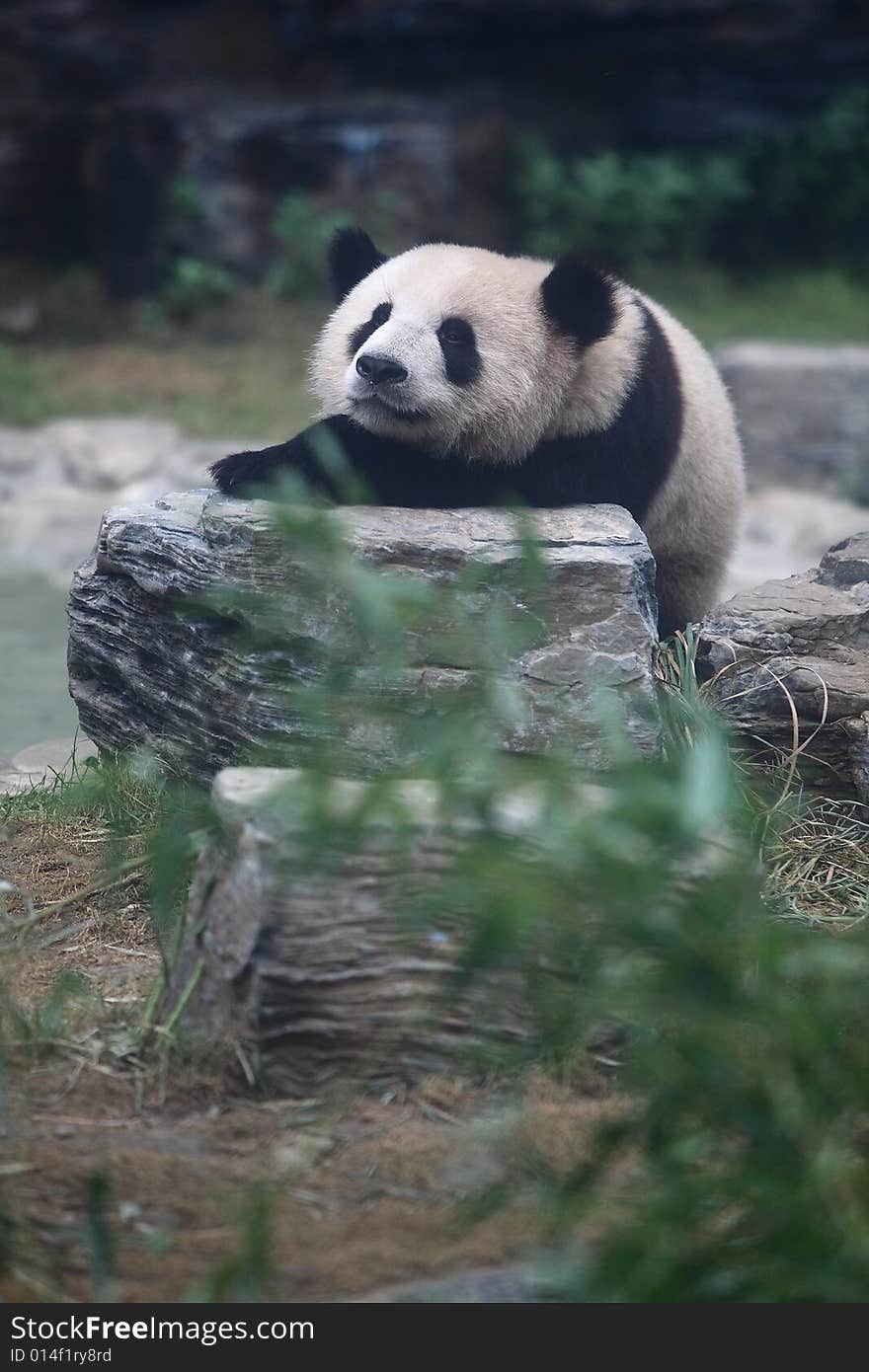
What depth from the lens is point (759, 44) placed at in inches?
449

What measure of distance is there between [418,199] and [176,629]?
8357mm

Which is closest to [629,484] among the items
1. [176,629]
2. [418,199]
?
[176,629]

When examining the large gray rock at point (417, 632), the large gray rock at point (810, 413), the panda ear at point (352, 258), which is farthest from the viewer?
the large gray rock at point (810, 413)

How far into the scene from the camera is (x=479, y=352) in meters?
3.93

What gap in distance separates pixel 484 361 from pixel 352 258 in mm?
704

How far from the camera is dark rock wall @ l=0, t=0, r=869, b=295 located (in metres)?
11.1

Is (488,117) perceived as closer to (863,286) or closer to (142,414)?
(863,286)

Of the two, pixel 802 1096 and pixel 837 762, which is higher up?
pixel 802 1096

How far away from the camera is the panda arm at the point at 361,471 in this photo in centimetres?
378

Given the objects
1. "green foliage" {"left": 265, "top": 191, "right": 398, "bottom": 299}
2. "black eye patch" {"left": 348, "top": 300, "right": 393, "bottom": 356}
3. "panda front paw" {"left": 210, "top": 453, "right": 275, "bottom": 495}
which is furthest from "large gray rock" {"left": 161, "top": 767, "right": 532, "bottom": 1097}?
"green foliage" {"left": 265, "top": 191, "right": 398, "bottom": 299}

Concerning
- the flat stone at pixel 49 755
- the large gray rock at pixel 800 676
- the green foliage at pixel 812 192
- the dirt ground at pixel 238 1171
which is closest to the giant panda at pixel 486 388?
the large gray rock at pixel 800 676

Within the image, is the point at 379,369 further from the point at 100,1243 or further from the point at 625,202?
the point at 625,202

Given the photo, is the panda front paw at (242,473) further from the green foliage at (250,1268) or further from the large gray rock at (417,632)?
the green foliage at (250,1268)

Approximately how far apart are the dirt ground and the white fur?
1765mm
